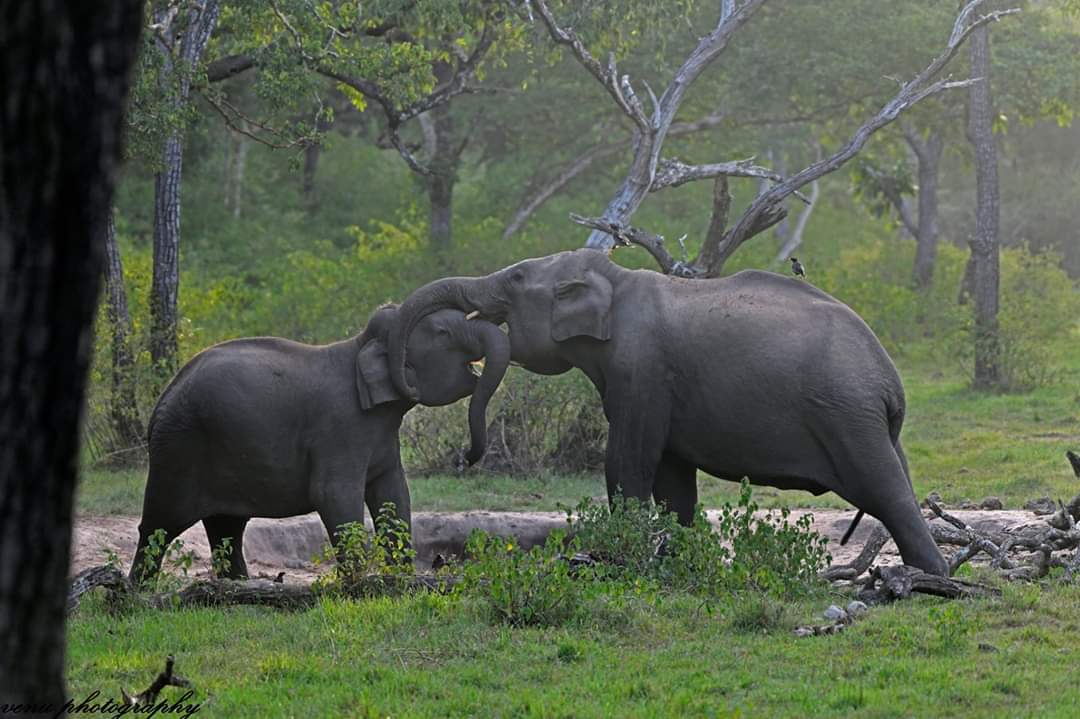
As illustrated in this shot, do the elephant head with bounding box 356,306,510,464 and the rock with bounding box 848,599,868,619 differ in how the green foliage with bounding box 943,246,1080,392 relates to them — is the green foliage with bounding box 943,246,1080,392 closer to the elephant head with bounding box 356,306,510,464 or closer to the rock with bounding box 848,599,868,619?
the elephant head with bounding box 356,306,510,464

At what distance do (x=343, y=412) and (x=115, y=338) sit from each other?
6292 mm

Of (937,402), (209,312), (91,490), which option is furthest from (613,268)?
(209,312)

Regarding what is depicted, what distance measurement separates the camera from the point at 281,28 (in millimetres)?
14539

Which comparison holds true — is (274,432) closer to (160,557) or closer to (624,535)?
(160,557)

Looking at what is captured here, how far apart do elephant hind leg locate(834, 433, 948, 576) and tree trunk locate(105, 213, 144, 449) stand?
8.26 metres

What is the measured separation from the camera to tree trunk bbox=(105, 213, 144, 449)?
48.8ft

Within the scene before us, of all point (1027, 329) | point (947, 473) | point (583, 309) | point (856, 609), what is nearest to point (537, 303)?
point (583, 309)

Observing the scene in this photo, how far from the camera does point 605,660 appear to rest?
670 centimetres

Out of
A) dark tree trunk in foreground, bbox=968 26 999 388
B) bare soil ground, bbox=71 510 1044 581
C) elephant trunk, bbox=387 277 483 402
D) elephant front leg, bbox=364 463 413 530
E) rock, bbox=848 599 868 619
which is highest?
dark tree trunk in foreground, bbox=968 26 999 388

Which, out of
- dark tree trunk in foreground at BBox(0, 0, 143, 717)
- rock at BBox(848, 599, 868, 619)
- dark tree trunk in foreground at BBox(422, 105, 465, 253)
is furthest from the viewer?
dark tree trunk in foreground at BBox(422, 105, 465, 253)

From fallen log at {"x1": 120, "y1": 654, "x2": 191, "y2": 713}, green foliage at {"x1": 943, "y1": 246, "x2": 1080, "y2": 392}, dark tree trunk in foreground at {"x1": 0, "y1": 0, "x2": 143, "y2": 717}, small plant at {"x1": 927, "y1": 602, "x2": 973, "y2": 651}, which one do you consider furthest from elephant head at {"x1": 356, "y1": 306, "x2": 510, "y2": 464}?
green foliage at {"x1": 943, "y1": 246, "x2": 1080, "y2": 392}

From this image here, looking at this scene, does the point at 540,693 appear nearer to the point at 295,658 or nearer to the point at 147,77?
the point at 295,658

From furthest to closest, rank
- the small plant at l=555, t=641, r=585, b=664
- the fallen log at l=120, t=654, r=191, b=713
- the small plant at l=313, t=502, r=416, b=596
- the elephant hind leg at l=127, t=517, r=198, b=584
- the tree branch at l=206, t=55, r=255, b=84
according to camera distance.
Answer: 1. the tree branch at l=206, t=55, r=255, b=84
2. the small plant at l=313, t=502, r=416, b=596
3. the elephant hind leg at l=127, t=517, r=198, b=584
4. the small plant at l=555, t=641, r=585, b=664
5. the fallen log at l=120, t=654, r=191, b=713

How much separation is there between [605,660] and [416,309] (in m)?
3.48
